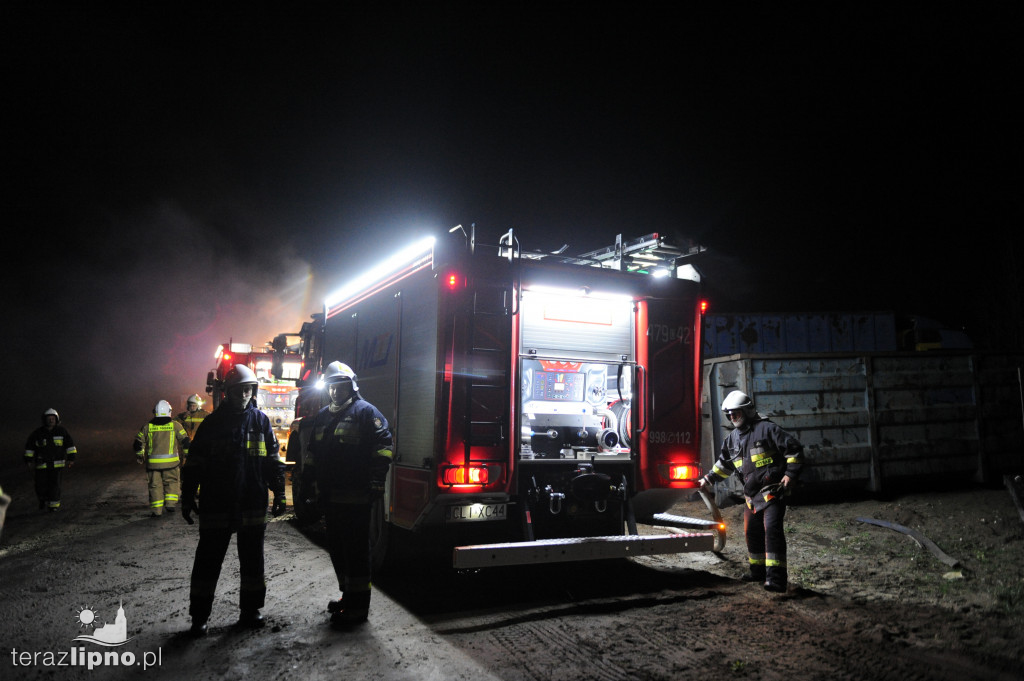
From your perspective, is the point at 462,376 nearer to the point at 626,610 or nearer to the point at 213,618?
the point at 626,610

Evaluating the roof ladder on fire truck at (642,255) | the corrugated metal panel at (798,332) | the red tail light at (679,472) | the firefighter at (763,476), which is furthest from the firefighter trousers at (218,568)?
the corrugated metal panel at (798,332)

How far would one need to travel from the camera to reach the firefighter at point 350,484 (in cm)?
438

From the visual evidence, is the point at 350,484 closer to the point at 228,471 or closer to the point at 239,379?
the point at 228,471

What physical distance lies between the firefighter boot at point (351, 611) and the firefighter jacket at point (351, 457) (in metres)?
0.67

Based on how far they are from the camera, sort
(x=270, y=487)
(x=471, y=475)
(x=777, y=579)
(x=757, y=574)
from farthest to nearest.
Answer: (x=757, y=574)
(x=777, y=579)
(x=471, y=475)
(x=270, y=487)

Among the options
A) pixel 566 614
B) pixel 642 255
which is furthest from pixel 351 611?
pixel 642 255

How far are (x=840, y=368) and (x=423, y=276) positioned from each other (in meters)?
6.96

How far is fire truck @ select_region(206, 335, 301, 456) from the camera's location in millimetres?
12562

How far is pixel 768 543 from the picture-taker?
17.5 ft

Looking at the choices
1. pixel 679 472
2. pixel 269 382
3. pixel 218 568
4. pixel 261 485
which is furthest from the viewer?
pixel 269 382

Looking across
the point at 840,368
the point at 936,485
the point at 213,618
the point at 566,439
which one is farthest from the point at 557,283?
the point at 936,485

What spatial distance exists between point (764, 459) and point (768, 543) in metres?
0.76

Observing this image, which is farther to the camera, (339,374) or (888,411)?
(888,411)

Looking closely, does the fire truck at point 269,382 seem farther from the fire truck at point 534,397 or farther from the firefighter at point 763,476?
the firefighter at point 763,476
